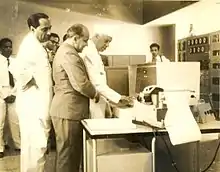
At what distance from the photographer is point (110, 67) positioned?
3.03 m

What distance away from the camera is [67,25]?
2.96 metres

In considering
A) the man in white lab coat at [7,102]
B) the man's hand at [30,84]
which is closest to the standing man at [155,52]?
the man's hand at [30,84]

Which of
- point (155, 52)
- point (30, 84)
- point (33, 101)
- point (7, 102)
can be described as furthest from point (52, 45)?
point (155, 52)

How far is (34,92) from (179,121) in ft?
4.29

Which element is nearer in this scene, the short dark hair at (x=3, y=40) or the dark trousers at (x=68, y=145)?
the dark trousers at (x=68, y=145)

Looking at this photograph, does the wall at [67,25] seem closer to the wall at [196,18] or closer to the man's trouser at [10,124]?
the wall at [196,18]

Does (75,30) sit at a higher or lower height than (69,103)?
higher

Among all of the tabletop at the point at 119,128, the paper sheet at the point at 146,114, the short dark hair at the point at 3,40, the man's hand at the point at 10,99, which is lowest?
the tabletop at the point at 119,128

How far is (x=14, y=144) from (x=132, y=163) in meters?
1.27

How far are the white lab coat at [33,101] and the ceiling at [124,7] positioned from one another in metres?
0.42

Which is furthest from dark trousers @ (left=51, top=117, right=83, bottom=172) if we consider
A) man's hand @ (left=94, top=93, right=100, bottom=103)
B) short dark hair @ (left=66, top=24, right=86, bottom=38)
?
short dark hair @ (left=66, top=24, right=86, bottom=38)

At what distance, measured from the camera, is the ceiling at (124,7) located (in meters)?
2.96

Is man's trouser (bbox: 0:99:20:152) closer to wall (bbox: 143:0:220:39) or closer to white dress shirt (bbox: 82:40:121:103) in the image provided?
white dress shirt (bbox: 82:40:121:103)

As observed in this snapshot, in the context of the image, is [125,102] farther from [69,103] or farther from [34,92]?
[34,92]
